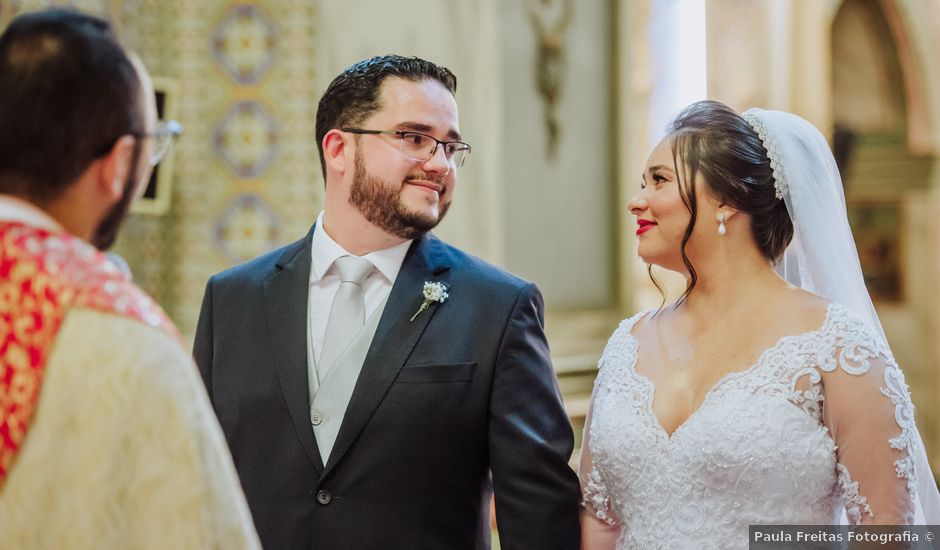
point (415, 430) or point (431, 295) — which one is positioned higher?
point (431, 295)

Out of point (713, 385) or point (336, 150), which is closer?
point (713, 385)

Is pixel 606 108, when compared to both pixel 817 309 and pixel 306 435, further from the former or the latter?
pixel 306 435

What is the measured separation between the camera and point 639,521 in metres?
2.56

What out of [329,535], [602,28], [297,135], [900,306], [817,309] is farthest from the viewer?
[900,306]

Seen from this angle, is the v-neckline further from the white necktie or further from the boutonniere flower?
the white necktie

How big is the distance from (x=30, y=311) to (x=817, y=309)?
5.88ft

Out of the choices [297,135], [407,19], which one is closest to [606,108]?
[407,19]

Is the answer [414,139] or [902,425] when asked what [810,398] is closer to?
[902,425]

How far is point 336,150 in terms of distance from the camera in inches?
106

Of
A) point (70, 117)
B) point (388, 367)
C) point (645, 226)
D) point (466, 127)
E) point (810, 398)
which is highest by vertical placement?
point (70, 117)

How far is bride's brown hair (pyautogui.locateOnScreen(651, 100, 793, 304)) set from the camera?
2.58m

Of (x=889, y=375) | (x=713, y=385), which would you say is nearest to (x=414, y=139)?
(x=713, y=385)

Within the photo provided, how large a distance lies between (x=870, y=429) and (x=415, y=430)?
1019 millimetres

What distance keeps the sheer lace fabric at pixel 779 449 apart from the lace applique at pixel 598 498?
69mm
